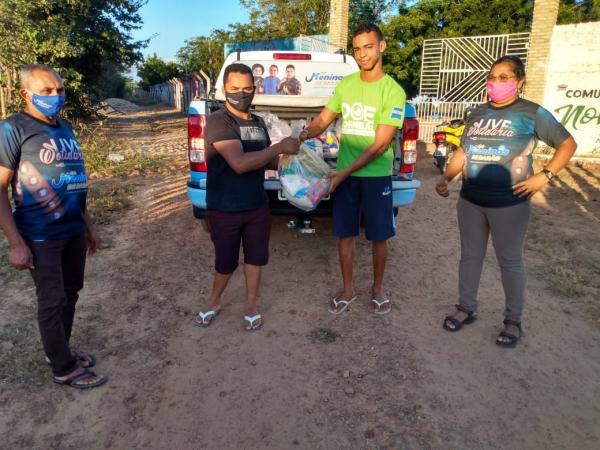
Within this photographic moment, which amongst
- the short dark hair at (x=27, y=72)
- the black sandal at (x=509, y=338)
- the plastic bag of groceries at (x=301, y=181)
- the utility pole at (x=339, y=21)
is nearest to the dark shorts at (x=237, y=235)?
the plastic bag of groceries at (x=301, y=181)

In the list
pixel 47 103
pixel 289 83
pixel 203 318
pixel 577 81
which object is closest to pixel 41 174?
pixel 47 103

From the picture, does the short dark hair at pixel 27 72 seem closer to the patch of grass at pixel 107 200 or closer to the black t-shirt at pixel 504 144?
the black t-shirt at pixel 504 144

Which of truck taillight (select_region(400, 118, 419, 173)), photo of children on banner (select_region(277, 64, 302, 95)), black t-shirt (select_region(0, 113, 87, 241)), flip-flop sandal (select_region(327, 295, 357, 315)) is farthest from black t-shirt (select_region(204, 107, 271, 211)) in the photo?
photo of children on banner (select_region(277, 64, 302, 95))

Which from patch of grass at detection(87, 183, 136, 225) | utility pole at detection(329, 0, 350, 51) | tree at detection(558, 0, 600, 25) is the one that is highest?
tree at detection(558, 0, 600, 25)

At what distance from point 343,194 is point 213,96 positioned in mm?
2568

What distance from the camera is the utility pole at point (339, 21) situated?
15938 mm

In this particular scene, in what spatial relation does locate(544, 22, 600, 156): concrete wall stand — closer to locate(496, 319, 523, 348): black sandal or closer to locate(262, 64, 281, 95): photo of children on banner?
locate(262, 64, 281, 95): photo of children on banner

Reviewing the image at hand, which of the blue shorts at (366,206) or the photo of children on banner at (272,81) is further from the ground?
the photo of children on banner at (272,81)

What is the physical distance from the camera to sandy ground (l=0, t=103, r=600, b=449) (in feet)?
7.40

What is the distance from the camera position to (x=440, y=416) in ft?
7.80

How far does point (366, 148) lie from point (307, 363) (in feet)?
4.87

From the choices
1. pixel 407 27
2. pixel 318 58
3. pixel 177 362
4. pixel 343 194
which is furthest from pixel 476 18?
pixel 177 362

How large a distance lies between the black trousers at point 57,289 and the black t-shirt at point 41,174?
0.09 metres

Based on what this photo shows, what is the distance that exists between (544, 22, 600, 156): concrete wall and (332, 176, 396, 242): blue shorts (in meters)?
8.67
